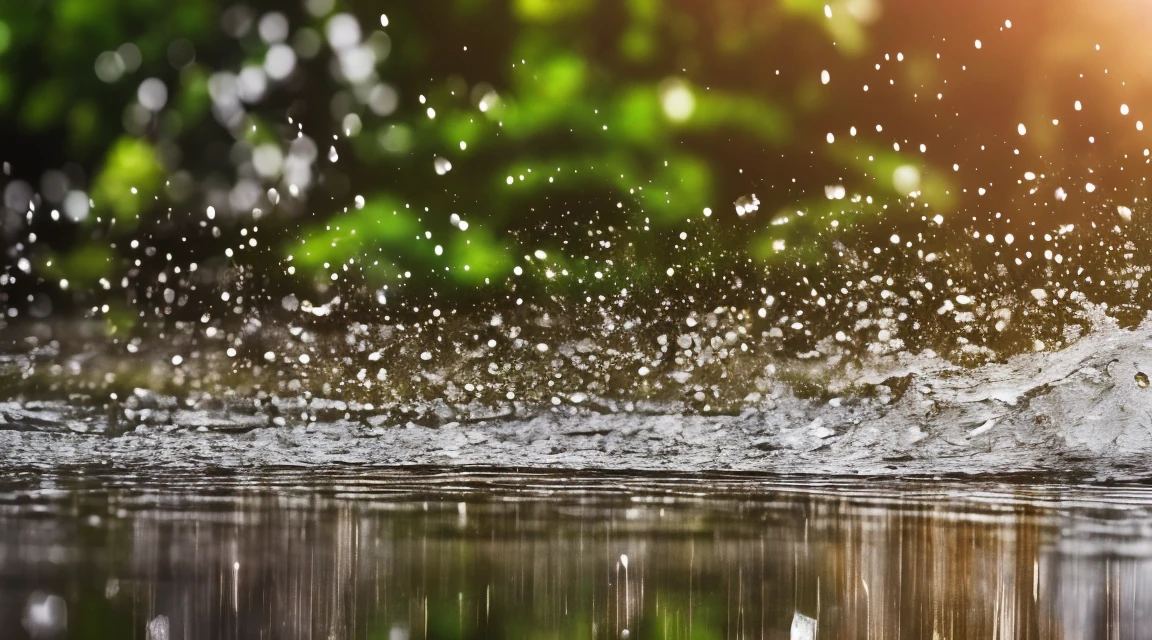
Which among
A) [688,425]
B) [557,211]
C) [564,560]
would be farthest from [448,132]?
[564,560]

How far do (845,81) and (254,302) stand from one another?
44.2 inches

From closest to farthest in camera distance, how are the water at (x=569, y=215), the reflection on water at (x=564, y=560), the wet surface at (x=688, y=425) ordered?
1. the reflection on water at (x=564, y=560)
2. the wet surface at (x=688, y=425)
3. the water at (x=569, y=215)

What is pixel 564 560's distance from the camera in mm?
879

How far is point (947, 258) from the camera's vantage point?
172 cm

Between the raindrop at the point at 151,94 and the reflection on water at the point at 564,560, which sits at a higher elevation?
the raindrop at the point at 151,94

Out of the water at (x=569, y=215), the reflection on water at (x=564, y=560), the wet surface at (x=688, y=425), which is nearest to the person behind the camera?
the reflection on water at (x=564, y=560)

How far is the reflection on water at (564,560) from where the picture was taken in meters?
0.71

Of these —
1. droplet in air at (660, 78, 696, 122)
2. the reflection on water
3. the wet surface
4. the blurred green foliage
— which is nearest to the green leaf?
the blurred green foliage

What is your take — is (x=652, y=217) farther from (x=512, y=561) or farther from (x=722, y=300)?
(x=512, y=561)

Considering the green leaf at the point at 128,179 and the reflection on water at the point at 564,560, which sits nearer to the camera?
the reflection on water at the point at 564,560

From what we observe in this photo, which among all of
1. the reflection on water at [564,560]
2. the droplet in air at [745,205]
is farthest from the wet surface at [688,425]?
the droplet in air at [745,205]

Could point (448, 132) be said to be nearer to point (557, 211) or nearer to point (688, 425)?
point (557, 211)

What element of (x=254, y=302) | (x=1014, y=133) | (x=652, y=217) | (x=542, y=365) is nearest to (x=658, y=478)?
(x=542, y=365)

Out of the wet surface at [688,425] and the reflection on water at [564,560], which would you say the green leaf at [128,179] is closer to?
the wet surface at [688,425]
